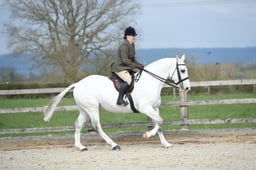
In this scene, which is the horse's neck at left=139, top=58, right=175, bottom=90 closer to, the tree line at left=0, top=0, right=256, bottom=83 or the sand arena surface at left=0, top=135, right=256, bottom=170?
the sand arena surface at left=0, top=135, right=256, bottom=170

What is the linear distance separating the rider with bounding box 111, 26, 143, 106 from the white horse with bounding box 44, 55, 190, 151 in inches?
7.1

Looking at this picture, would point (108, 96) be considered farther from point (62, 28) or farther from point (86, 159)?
point (62, 28)

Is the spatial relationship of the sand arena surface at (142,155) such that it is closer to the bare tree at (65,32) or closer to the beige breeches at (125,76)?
the beige breeches at (125,76)

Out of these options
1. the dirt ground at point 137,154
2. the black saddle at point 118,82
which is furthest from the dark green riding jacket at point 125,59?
the dirt ground at point 137,154

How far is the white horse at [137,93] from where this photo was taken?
1016cm

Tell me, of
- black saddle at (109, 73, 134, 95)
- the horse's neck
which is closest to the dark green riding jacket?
black saddle at (109, 73, 134, 95)

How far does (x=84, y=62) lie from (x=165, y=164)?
29.3 meters

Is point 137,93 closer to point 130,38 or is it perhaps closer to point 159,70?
point 159,70

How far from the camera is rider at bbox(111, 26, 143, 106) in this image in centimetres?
1016

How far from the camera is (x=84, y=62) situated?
36.8 m

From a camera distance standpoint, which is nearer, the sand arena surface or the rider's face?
the sand arena surface

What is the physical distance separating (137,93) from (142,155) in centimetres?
160

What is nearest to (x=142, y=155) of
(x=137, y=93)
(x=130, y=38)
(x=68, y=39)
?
(x=137, y=93)

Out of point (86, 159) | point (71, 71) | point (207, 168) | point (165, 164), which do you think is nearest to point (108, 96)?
point (86, 159)
